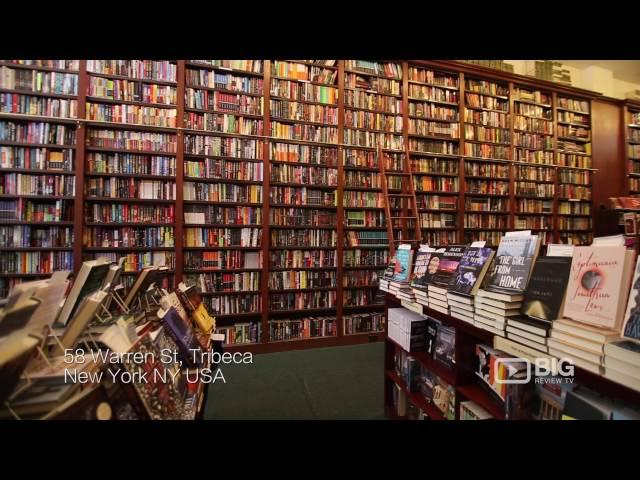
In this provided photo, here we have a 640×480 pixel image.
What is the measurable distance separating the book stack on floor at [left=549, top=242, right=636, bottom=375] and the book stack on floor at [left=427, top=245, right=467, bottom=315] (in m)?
0.47

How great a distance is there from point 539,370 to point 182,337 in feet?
4.38

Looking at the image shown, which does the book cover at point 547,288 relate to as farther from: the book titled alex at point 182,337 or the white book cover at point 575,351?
the book titled alex at point 182,337

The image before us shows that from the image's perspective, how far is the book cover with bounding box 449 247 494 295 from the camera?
1172mm

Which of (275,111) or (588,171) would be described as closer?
(275,111)

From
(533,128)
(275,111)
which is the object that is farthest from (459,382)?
(533,128)

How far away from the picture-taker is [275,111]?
126 inches

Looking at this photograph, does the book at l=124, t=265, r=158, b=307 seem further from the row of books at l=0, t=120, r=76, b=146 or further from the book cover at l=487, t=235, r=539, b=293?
the row of books at l=0, t=120, r=76, b=146

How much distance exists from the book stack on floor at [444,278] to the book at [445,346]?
16cm

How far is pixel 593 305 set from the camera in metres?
0.79

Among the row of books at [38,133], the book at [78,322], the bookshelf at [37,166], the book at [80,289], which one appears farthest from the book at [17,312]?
the row of books at [38,133]

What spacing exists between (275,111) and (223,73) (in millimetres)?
684

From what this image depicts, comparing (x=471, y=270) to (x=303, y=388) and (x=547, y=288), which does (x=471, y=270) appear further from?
(x=303, y=388)
